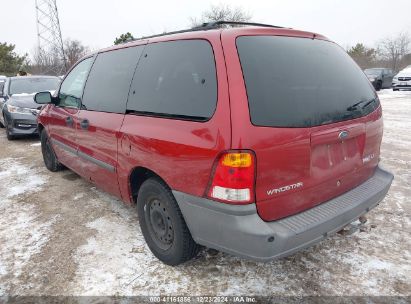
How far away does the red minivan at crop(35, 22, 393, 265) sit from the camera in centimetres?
204

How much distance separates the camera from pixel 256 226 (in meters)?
2.03

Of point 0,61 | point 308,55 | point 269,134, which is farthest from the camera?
point 0,61

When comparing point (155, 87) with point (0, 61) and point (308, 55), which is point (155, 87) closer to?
point (308, 55)

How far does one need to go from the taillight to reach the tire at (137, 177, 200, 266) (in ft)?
1.75

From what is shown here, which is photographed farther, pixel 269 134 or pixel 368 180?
pixel 368 180

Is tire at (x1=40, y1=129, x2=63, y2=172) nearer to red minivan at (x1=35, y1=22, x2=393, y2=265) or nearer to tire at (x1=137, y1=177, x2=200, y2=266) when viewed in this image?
red minivan at (x1=35, y1=22, x2=393, y2=265)

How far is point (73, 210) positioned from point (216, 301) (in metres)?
2.30

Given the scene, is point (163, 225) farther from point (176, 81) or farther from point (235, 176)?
point (176, 81)

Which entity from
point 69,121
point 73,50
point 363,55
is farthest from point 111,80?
point 363,55

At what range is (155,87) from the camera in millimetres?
2652

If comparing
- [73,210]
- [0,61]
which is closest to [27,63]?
[0,61]

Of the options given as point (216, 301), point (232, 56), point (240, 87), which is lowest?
point (216, 301)

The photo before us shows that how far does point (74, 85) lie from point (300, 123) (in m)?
3.00

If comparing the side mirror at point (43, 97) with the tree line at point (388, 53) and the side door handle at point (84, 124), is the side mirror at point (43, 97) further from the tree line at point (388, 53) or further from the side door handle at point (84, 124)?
the tree line at point (388, 53)
